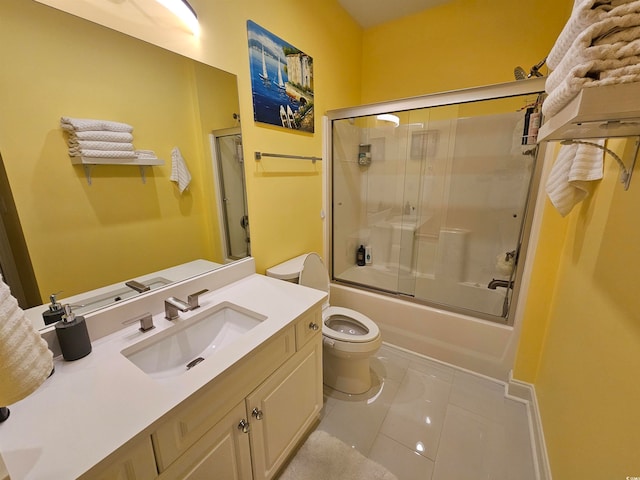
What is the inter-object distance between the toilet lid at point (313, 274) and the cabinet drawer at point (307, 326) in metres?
0.46

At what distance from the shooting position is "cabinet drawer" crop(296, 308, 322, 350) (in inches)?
46.1

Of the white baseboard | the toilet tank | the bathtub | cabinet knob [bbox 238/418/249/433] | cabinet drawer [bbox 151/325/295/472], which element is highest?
the toilet tank

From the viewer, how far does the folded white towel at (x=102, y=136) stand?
0.91m

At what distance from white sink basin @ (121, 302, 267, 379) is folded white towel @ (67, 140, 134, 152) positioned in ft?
2.36

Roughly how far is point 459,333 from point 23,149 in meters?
2.38

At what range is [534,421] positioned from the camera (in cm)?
147

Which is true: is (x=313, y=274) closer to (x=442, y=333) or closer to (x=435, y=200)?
(x=442, y=333)

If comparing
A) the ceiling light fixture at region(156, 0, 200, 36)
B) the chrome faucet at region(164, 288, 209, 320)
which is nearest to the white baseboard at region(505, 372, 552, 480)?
the chrome faucet at region(164, 288, 209, 320)

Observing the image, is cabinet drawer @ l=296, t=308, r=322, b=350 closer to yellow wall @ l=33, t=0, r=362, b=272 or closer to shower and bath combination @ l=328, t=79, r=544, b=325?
yellow wall @ l=33, t=0, r=362, b=272

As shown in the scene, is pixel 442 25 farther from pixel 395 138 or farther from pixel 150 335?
pixel 150 335

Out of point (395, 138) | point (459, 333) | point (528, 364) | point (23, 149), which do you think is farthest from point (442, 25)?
point (23, 149)

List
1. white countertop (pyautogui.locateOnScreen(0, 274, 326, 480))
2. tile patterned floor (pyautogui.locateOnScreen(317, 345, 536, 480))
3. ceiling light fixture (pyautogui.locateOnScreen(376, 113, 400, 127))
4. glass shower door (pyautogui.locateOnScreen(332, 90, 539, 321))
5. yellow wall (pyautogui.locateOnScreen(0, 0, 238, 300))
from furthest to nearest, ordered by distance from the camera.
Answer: ceiling light fixture (pyautogui.locateOnScreen(376, 113, 400, 127)) < glass shower door (pyautogui.locateOnScreen(332, 90, 539, 321)) < tile patterned floor (pyautogui.locateOnScreen(317, 345, 536, 480)) < yellow wall (pyautogui.locateOnScreen(0, 0, 238, 300)) < white countertop (pyautogui.locateOnScreen(0, 274, 326, 480))

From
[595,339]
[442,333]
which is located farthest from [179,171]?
[442,333]

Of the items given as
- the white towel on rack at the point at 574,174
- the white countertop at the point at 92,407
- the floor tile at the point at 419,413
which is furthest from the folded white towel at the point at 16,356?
the white towel on rack at the point at 574,174
